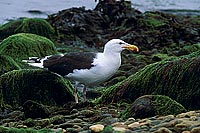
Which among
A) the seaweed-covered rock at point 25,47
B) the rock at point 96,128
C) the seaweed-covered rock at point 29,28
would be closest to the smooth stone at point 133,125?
the rock at point 96,128

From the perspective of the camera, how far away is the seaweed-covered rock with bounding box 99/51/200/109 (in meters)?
8.59

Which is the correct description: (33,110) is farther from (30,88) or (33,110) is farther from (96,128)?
(96,128)

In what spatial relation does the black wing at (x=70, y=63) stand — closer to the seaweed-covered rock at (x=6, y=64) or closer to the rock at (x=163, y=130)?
the seaweed-covered rock at (x=6, y=64)

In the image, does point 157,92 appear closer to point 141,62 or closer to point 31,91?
point 31,91

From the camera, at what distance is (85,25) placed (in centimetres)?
1914

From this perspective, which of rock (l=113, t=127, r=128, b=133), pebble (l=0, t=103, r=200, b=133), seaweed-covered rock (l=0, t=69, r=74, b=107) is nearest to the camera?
pebble (l=0, t=103, r=200, b=133)

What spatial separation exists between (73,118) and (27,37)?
24.3ft

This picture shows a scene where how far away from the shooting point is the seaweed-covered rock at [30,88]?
9.69 meters

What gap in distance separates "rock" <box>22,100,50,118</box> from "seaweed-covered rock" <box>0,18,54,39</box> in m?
9.79

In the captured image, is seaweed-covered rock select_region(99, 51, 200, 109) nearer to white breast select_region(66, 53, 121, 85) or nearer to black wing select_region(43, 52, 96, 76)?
white breast select_region(66, 53, 121, 85)

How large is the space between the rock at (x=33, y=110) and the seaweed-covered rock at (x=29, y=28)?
9.79 m

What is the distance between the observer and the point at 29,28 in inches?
710

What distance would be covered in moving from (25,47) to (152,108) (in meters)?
7.55

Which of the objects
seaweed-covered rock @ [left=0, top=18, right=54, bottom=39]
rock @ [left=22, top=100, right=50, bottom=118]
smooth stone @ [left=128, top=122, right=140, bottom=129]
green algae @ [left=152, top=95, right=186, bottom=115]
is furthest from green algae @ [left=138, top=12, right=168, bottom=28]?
smooth stone @ [left=128, top=122, right=140, bottom=129]
